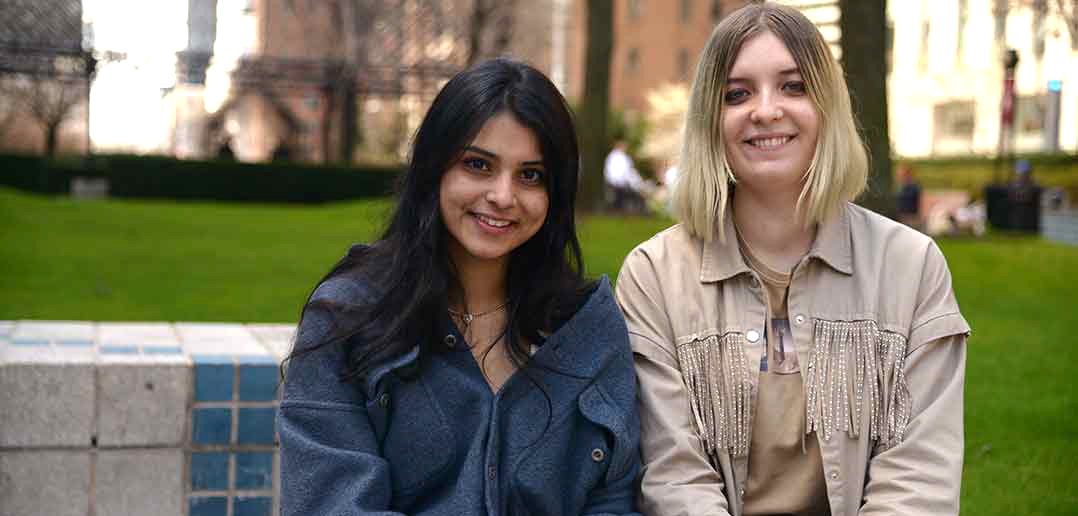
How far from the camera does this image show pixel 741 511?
3.30 meters

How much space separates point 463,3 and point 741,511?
3446 centimetres

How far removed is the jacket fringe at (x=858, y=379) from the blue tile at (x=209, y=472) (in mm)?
2000

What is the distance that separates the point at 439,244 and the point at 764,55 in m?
0.92

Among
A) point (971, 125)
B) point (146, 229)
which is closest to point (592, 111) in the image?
point (146, 229)

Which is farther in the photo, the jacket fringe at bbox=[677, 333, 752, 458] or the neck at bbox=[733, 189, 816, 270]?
the neck at bbox=[733, 189, 816, 270]

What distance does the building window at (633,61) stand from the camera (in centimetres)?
7512

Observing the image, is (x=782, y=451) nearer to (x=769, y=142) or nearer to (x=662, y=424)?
(x=662, y=424)

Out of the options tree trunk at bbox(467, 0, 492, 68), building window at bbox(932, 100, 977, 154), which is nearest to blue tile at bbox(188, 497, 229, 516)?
tree trunk at bbox(467, 0, 492, 68)

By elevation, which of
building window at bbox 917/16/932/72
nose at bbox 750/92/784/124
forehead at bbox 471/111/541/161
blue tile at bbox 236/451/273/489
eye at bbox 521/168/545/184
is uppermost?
building window at bbox 917/16/932/72

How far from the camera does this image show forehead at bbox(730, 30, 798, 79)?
329 cm

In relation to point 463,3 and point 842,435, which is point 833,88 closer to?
point 842,435

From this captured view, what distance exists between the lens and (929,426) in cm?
318

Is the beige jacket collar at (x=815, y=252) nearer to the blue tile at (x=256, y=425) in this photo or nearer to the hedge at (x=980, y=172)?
the blue tile at (x=256, y=425)

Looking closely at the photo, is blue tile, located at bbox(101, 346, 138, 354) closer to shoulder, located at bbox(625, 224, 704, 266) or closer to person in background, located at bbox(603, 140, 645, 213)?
shoulder, located at bbox(625, 224, 704, 266)
